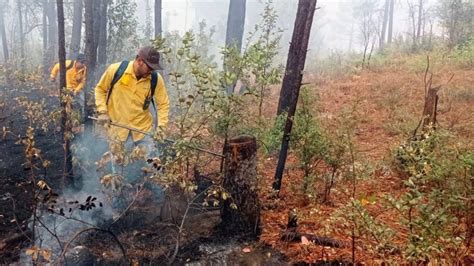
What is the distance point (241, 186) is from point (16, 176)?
3694 millimetres

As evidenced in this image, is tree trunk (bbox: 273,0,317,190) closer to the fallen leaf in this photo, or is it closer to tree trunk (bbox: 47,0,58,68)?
the fallen leaf

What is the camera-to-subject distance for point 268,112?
9602 mm

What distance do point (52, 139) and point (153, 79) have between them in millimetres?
4243

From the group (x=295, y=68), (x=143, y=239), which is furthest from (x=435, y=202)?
(x=295, y=68)

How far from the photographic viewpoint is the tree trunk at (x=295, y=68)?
4.58 meters

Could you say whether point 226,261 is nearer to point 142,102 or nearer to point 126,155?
point 126,155

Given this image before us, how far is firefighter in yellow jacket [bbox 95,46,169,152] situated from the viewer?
4.45 m

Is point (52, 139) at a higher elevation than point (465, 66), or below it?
below

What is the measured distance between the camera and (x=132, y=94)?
4.63m

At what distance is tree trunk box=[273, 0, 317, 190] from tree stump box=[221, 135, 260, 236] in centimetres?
64

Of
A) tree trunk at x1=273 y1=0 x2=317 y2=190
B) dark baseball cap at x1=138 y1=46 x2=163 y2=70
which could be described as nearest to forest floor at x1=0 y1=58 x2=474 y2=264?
tree trunk at x1=273 y1=0 x2=317 y2=190

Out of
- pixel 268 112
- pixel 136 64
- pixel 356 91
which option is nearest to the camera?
pixel 136 64

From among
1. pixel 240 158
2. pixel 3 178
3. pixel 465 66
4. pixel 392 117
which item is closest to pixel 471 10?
pixel 465 66

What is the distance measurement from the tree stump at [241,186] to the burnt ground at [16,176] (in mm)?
1837
